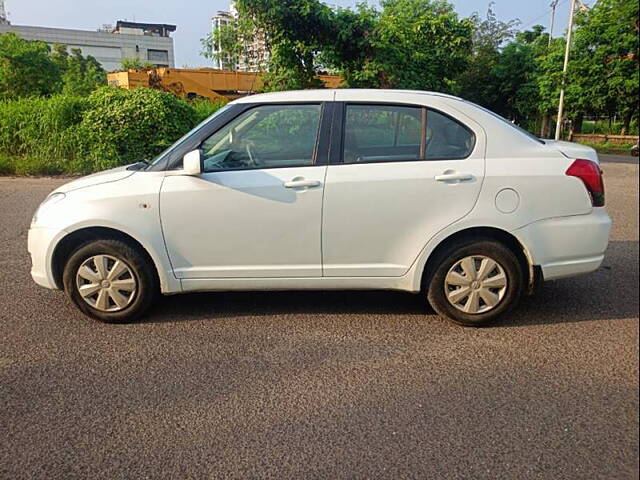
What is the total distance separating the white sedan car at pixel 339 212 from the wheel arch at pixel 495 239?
11 millimetres

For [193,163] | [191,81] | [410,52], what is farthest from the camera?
[191,81]

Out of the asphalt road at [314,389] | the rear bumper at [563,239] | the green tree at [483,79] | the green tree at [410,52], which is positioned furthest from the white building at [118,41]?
the rear bumper at [563,239]

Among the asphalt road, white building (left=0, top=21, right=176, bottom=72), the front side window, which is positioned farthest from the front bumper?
white building (left=0, top=21, right=176, bottom=72)

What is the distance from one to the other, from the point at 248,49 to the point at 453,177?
12832mm

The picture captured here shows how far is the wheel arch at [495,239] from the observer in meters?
3.54

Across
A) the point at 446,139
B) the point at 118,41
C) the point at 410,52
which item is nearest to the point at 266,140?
the point at 446,139

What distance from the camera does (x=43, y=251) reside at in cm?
364

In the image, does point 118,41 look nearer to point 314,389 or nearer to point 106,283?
point 106,283

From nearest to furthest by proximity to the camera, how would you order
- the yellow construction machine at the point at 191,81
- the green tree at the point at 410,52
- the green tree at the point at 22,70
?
the green tree at the point at 410,52
the green tree at the point at 22,70
the yellow construction machine at the point at 191,81

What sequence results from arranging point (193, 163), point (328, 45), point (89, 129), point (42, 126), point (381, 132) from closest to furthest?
point (193, 163)
point (381, 132)
point (89, 129)
point (42, 126)
point (328, 45)

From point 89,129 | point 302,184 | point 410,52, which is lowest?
point 302,184

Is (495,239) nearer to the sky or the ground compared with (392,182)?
nearer to the ground

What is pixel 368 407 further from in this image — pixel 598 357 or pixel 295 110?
pixel 295 110

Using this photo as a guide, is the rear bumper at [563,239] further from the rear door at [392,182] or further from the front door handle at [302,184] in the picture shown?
the front door handle at [302,184]
